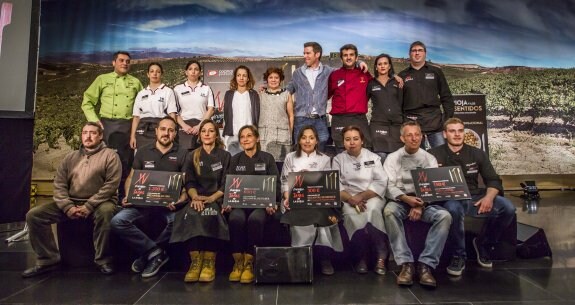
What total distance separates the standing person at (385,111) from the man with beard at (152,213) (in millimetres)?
1976

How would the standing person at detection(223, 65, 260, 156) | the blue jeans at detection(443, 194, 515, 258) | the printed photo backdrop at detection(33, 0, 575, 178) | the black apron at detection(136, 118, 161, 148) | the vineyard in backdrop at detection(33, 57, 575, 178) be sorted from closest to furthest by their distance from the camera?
the blue jeans at detection(443, 194, 515, 258) → the standing person at detection(223, 65, 260, 156) → the black apron at detection(136, 118, 161, 148) → the printed photo backdrop at detection(33, 0, 575, 178) → the vineyard in backdrop at detection(33, 57, 575, 178)

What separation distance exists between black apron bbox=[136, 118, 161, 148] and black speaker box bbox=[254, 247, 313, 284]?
7.10ft

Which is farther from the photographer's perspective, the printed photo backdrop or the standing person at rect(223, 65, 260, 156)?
the printed photo backdrop

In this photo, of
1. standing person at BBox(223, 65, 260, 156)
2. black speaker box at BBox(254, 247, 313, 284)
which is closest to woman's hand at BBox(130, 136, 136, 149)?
standing person at BBox(223, 65, 260, 156)

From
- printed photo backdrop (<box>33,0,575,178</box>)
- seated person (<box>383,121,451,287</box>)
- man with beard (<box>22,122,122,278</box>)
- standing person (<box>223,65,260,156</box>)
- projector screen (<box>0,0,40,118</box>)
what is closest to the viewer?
seated person (<box>383,121,451,287</box>)

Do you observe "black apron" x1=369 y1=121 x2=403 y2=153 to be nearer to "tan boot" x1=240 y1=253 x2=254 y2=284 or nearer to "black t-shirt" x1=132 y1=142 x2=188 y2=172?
"tan boot" x1=240 y1=253 x2=254 y2=284

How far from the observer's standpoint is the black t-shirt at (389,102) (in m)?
4.02

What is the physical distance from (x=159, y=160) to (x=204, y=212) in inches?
29.5

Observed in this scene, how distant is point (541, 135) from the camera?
8.44 metres

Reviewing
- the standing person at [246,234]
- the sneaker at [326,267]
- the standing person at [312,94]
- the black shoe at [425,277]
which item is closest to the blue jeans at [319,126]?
the standing person at [312,94]

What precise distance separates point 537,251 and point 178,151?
338 cm

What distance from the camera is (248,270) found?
9.47ft

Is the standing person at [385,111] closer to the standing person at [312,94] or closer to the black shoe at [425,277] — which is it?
the standing person at [312,94]

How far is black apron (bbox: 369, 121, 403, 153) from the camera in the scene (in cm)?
397
